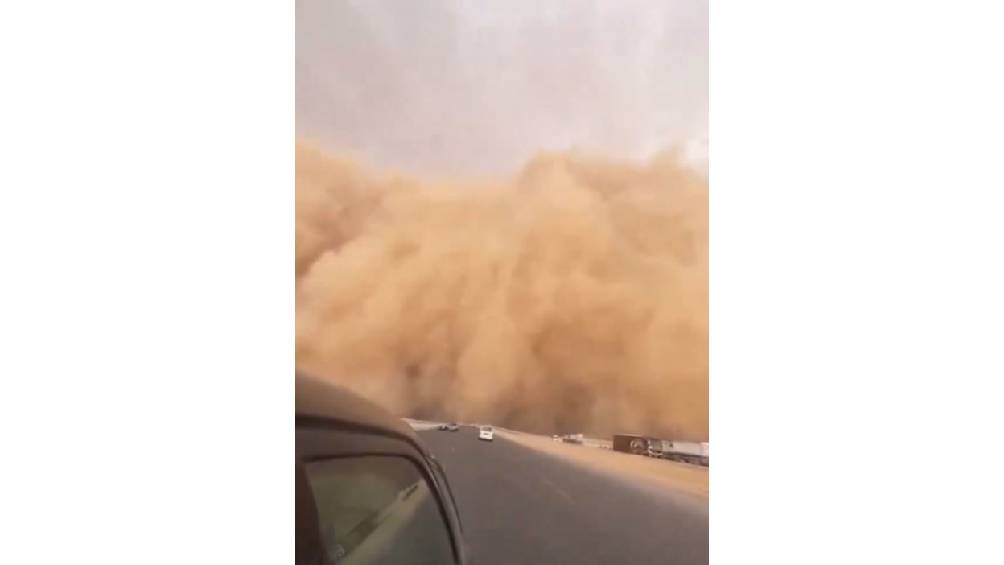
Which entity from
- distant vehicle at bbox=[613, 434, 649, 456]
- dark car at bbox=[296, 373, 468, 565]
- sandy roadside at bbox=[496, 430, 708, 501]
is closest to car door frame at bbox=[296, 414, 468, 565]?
dark car at bbox=[296, 373, 468, 565]

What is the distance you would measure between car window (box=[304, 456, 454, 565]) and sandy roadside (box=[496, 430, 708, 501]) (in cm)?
27

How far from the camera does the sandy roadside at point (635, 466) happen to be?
4.41ft

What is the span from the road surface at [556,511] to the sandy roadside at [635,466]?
1 centimetres

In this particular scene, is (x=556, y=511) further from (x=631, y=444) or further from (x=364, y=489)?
(x=364, y=489)

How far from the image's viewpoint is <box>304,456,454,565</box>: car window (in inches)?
59.5

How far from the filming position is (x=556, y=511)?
1.42 m

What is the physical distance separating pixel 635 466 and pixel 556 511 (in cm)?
19

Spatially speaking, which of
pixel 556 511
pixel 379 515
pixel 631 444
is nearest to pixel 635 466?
pixel 631 444

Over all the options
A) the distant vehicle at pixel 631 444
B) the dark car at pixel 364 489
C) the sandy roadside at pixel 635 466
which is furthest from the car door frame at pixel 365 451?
the distant vehicle at pixel 631 444
